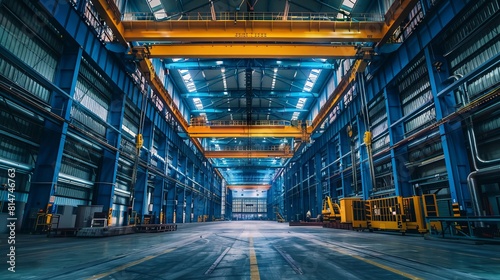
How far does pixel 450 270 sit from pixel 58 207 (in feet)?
Result: 53.3

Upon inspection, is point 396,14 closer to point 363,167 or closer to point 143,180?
point 363,167

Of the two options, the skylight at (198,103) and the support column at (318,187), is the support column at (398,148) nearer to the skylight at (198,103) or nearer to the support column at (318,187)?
the support column at (318,187)

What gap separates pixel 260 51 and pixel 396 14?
7588 millimetres

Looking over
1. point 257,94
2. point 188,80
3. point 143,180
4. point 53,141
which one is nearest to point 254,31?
point 53,141

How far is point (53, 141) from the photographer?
12844 millimetres

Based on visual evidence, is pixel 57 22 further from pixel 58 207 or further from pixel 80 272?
pixel 80 272

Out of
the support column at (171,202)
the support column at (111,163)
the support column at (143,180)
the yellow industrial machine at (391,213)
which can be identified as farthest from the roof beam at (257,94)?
the yellow industrial machine at (391,213)

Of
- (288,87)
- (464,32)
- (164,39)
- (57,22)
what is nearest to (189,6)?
(164,39)

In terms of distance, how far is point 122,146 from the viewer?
19.8m

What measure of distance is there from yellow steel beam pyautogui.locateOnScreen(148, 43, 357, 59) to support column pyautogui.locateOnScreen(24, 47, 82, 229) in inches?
218

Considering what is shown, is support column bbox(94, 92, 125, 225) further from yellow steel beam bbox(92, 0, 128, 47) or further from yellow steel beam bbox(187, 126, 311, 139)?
yellow steel beam bbox(187, 126, 311, 139)

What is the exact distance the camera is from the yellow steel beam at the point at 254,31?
14.7 m

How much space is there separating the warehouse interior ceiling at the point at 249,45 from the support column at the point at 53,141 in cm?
305

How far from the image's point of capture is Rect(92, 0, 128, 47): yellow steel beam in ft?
42.6
